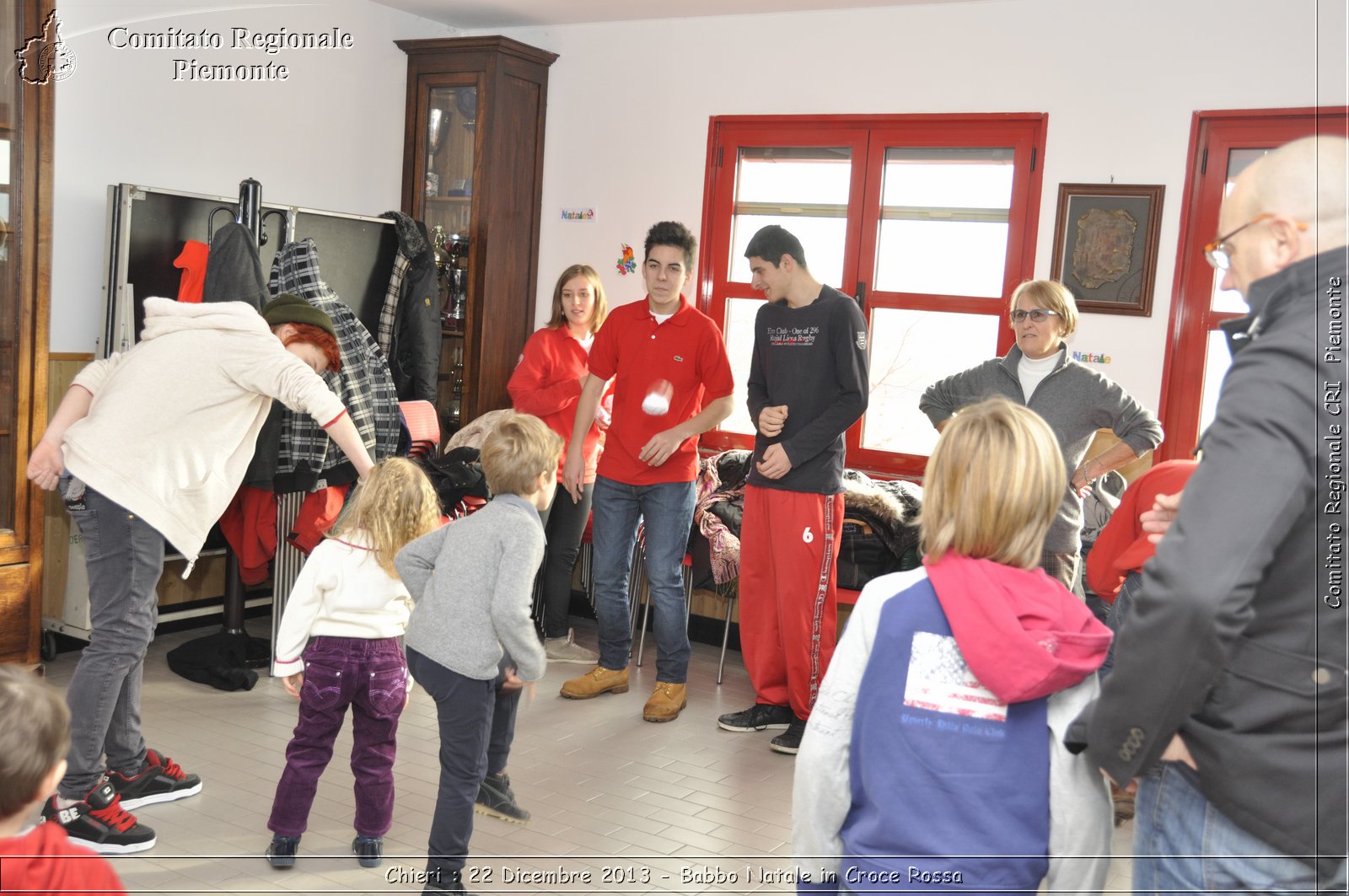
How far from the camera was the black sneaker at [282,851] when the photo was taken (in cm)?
288

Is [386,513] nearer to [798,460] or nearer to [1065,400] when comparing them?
[798,460]

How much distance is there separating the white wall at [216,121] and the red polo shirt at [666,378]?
7.25 ft

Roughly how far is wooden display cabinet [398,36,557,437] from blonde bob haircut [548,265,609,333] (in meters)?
0.81

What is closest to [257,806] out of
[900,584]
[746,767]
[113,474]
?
[113,474]

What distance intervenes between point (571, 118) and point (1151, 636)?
513 cm

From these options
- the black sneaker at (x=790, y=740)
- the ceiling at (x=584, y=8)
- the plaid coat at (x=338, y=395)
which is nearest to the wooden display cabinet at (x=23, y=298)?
the plaid coat at (x=338, y=395)

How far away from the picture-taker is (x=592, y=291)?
5.08 m

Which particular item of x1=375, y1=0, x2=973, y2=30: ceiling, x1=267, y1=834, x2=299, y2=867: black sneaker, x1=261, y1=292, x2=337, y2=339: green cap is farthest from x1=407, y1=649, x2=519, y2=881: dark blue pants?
x1=375, y1=0, x2=973, y2=30: ceiling

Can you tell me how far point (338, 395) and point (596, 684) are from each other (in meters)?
1.42

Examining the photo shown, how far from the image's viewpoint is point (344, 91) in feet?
19.0

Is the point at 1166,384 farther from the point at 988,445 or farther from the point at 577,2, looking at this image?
the point at 988,445

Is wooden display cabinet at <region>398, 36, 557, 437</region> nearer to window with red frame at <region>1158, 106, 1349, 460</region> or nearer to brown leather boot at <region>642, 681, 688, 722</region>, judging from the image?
brown leather boot at <region>642, 681, 688, 722</region>

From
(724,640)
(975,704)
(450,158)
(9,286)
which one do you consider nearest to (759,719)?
(724,640)

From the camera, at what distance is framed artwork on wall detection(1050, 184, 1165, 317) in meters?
4.79
